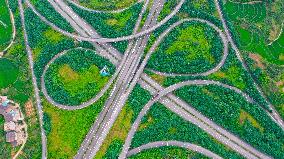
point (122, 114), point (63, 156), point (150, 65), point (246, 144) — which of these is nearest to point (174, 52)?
point (150, 65)

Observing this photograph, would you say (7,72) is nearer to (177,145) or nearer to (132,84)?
(132,84)

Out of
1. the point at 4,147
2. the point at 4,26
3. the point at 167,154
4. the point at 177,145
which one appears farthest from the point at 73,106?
the point at 4,26

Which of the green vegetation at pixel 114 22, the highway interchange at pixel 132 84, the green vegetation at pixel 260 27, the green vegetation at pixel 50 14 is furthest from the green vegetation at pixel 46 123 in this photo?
the green vegetation at pixel 260 27

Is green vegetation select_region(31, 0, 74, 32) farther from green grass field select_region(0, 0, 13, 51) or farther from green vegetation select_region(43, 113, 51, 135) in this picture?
green vegetation select_region(43, 113, 51, 135)

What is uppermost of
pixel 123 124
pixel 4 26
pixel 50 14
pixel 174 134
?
pixel 50 14

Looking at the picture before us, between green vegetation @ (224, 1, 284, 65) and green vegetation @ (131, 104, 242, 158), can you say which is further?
green vegetation @ (224, 1, 284, 65)

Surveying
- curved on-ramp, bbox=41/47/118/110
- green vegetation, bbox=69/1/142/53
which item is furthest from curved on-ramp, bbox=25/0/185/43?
curved on-ramp, bbox=41/47/118/110

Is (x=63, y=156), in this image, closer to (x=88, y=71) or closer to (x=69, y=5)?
(x=88, y=71)
